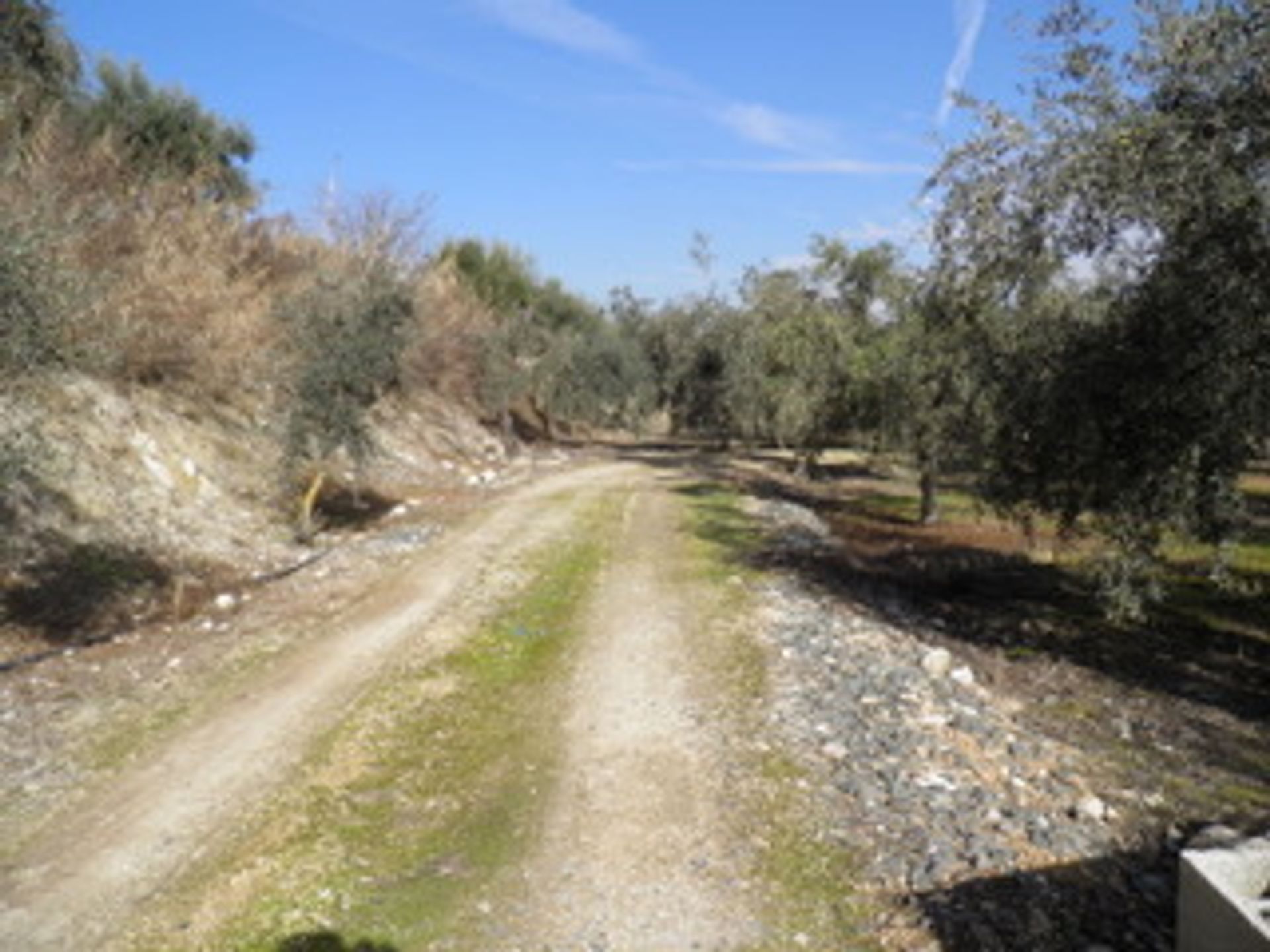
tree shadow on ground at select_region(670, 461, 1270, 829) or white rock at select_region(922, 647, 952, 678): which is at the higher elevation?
white rock at select_region(922, 647, 952, 678)

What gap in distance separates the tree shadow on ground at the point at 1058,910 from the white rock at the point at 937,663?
655 centimetres

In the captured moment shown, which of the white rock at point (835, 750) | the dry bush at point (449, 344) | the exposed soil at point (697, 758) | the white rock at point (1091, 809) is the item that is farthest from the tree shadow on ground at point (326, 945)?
the dry bush at point (449, 344)

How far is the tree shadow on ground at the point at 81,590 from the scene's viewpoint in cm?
1789

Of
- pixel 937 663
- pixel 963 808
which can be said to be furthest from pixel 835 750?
pixel 937 663

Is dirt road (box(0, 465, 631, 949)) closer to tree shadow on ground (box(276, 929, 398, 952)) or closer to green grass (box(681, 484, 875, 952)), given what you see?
tree shadow on ground (box(276, 929, 398, 952))

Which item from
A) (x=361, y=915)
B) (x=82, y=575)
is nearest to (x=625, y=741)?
(x=361, y=915)

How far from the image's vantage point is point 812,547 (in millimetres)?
28828

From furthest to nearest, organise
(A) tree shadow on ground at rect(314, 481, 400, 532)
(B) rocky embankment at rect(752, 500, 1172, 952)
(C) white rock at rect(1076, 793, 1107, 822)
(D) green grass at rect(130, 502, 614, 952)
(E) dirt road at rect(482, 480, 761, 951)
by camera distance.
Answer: (A) tree shadow on ground at rect(314, 481, 400, 532) → (C) white rock at rect(1076, 793, 1107, 822) → (D) green grass at rect(130, 502, 614, 952) → (B) rocky embankment at rect(752, 500, 1172, 952) → (E) dirt road at rect(482, 480, 761, 951)

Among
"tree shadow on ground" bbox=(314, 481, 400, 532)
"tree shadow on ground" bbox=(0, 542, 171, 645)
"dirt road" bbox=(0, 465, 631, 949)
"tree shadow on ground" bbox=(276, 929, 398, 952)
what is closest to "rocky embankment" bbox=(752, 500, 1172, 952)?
"tree shadow on ground" bbox=(276, 929, 398, 952)

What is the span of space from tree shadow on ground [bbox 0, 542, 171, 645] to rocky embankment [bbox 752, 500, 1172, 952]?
45.5 ft

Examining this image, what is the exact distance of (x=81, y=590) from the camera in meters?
19.4

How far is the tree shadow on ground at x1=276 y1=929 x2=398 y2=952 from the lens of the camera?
8.22 metres

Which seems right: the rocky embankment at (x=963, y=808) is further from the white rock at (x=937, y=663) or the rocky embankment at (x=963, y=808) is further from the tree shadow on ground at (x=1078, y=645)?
the tree shadow on ground at (x=1078, y=645)

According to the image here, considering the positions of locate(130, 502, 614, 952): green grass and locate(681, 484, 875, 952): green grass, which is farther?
locate(130, 502, 614, 952): green grass
